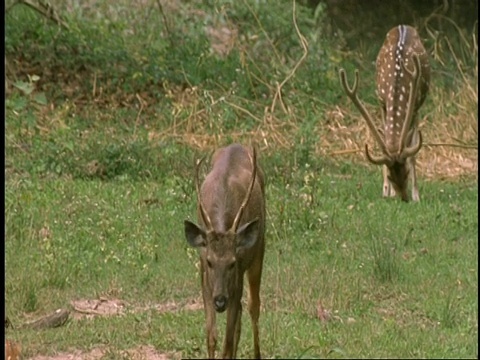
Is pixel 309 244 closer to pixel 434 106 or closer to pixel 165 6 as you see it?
pixel 434 106

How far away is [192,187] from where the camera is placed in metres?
12.9

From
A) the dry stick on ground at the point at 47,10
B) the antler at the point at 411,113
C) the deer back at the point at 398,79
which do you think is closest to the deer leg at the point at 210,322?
the antler at the point at 411,113

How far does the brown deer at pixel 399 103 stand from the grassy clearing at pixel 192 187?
37 centimetres

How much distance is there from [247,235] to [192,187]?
16.8 feet

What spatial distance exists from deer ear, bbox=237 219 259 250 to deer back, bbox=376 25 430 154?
6394 mm

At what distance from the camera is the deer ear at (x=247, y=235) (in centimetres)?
775

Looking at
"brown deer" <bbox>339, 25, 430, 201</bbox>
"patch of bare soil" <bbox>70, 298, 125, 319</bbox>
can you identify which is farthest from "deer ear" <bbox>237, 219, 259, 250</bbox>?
"brown deer" <bbox>339, 25, 430, 201</bbox>

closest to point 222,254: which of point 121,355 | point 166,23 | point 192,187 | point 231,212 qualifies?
point 231,212

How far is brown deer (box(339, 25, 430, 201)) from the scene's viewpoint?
1377 centimetres

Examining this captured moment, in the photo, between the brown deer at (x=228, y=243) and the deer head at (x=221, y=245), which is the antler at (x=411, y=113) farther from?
the deer head at (x=221, y=245)

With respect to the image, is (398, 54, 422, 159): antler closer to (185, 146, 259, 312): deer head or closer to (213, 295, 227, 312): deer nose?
(185, 146, 259, 312): deer head

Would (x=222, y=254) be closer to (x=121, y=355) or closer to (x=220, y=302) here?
(x=220, y=302)

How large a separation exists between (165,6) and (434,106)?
4.36 meters

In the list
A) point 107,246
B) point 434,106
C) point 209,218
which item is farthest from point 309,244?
point 434,106
